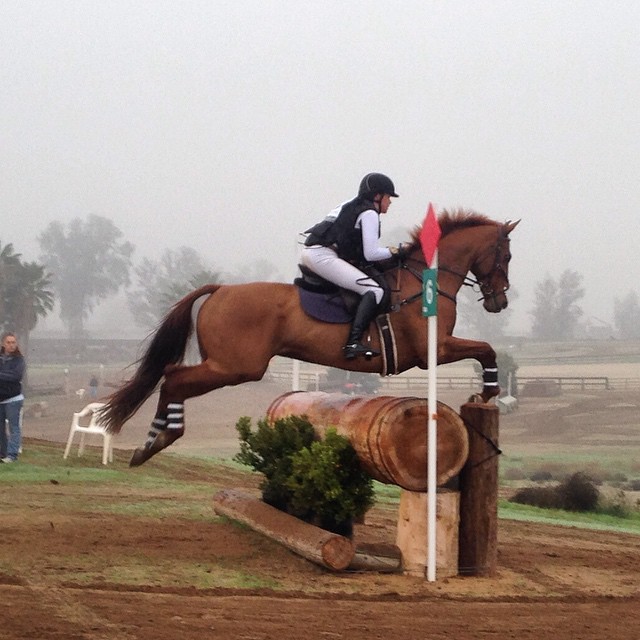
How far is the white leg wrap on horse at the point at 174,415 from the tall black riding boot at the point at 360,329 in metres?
1.21

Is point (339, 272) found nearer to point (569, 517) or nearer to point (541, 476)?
point (569, 517)

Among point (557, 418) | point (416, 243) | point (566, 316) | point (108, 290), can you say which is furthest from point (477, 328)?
point (416, 243)

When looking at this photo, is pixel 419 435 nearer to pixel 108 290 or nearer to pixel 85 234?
pixel 108 290

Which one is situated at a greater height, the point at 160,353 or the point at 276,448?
the point at 160,353

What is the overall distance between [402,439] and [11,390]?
671 centimetres

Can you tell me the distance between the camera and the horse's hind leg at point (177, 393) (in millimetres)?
6039

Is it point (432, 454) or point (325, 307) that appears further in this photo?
point (325, 307)

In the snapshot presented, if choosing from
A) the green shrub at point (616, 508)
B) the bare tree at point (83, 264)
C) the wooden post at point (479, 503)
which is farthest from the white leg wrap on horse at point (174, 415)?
the bare tree at point (83, 264)

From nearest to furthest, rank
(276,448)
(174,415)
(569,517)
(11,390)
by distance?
1. (174,415)
2. (276,448)
3. (11,390)
4. (569,517)

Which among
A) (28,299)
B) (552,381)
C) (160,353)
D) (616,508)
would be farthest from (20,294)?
(160,353)

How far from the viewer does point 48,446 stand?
13.6 metres

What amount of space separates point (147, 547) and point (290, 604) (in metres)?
1.60

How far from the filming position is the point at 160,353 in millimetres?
6504

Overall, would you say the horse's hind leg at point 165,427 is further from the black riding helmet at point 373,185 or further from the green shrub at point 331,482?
the black riding helmet at point 373,185
